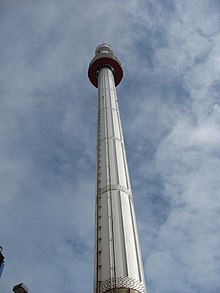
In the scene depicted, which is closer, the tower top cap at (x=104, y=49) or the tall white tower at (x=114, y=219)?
the tall white tower at (x=114, y=219)

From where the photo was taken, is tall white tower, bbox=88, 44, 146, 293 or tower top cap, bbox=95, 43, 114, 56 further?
tower top cap, bbox=95, 43, 114, 56

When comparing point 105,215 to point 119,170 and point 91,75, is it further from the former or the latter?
point 91,75

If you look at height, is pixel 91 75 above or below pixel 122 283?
above

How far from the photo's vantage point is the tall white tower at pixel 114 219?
14.6 m

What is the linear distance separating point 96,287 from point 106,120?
569 inches

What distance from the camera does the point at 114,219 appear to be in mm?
17312

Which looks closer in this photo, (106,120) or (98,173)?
(98,173)

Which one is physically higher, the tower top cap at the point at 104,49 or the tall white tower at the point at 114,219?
the tower top cap at the point at 104,49

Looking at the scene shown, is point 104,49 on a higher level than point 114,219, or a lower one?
higher

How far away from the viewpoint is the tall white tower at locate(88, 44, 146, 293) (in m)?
14.6

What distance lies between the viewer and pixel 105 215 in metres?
17.8

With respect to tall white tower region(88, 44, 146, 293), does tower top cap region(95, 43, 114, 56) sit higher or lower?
higher

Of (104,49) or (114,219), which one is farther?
(104,49)

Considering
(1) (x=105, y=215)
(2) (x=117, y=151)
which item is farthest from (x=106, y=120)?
(1) (x=105, y=215)
